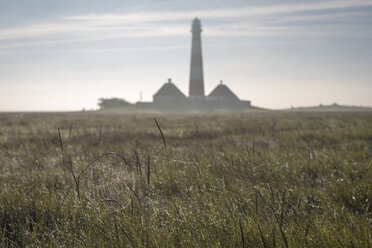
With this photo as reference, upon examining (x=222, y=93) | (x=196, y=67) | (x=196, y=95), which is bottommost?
(x=196, y=95)

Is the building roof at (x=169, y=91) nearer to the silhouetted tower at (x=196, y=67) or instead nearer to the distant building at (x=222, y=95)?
the silhouetted tower at (x=196, y=67)

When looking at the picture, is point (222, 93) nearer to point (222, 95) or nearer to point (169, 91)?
point (222, 95)

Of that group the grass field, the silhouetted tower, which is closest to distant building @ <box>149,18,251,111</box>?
the silhouetted tower

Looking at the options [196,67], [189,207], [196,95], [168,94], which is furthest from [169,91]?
[189,207]

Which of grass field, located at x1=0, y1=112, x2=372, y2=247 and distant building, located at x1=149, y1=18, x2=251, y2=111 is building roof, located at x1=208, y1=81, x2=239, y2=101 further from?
grass field, located at x1=0, y1=112, x2=372, y2=247

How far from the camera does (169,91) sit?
70.6 meters

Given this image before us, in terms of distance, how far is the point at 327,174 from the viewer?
13.2ft

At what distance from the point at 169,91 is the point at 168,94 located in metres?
0.73

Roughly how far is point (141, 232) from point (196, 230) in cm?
40

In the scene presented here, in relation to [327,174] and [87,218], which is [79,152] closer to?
[87,218]

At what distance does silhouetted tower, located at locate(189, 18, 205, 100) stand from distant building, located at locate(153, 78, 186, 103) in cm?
362

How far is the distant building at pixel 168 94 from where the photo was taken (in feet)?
230

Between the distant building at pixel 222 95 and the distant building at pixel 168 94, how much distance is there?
7.09m

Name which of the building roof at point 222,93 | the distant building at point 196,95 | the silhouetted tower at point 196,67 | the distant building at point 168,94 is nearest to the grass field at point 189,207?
the distant building at point 196,95
